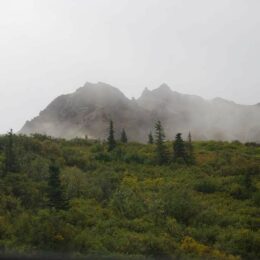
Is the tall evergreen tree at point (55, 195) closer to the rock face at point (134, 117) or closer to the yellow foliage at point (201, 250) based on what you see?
the yellow foliage at point (201, 250)

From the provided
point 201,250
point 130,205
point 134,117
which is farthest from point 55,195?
point 134,117

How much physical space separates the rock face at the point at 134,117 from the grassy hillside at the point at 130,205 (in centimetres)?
8468

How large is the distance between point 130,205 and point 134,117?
406ft

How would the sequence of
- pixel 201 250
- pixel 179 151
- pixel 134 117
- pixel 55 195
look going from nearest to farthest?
pixel 201 250, pixel 55 195, pixel 179 151, pixel 134 117

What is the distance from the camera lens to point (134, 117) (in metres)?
179

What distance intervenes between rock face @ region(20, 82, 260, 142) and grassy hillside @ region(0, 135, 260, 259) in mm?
84683

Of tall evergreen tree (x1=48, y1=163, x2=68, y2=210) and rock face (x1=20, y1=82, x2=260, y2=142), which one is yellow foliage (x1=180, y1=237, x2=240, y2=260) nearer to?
tall evergreen tree (x1=48, y1=163, x2=68, y2=210)

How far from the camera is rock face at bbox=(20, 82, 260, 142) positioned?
16925 cm

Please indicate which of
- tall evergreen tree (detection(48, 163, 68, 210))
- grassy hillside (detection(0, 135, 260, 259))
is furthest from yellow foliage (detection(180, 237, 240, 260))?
tall evergreen tree (detection(48, 163, 68, 210))

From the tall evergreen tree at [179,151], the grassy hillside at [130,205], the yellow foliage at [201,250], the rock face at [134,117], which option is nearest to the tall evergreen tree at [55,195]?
the grassy hillside at [130,205]

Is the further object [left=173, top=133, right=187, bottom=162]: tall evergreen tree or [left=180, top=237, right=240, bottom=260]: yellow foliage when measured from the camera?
[left=173, top=133, right=187, bottom=162]: tall evergreen tree

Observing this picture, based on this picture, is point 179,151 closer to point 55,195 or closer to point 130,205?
point 130,205

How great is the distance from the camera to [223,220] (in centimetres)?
5278

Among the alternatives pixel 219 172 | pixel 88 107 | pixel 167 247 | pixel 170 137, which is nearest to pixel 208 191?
pixel 219 172
